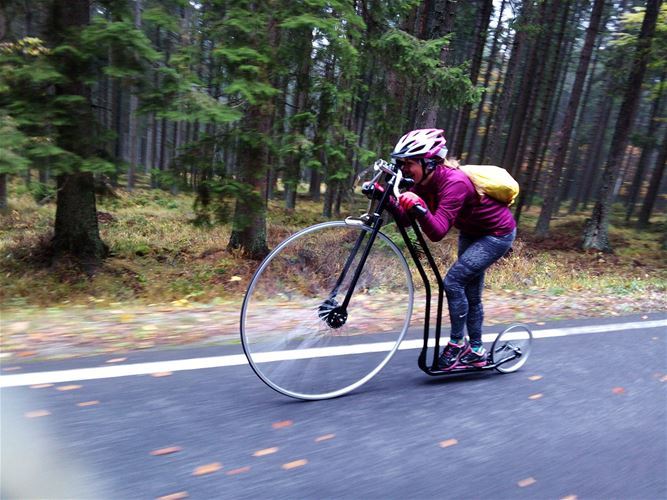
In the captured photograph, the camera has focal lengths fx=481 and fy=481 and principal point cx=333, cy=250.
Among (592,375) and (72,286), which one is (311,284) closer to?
(592,375)

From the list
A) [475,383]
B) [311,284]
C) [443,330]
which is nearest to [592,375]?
[475,383]

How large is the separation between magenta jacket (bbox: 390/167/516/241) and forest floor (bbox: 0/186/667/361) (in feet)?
3.43

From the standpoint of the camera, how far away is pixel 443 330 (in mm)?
5434

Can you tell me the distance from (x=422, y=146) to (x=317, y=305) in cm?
143

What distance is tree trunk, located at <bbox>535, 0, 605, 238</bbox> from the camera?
17.9m

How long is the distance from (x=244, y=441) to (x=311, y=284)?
1249mm

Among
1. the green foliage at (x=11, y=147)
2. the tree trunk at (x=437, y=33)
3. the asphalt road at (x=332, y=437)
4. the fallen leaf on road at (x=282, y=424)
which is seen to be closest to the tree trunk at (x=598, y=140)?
the tree trunk at (x=437, y=33)

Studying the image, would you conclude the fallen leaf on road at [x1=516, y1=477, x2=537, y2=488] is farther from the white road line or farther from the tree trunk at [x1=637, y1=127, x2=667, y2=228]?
the tree trunk at [x1=637, y1=127, x2=667, y2=228]

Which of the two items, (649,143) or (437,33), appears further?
(649,143)

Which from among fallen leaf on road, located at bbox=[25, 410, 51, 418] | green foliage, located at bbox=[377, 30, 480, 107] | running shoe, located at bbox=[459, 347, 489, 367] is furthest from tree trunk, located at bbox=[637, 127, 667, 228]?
fallen leaf on road, located at bbox=[25, 410, 51, 418]

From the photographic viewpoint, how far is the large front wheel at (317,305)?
3.46m

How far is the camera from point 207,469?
259cm

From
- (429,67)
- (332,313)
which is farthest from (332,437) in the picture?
(429,67)

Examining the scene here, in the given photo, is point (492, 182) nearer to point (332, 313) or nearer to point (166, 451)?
point (332, 313)
